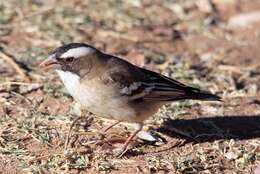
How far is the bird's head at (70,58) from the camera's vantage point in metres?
6.46

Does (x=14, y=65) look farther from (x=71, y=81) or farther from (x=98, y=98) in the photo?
(x=98, y=98)

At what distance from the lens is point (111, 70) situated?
6.62 meters

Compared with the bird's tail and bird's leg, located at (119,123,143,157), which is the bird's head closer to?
bird's leg, located at (119,123,143,157)

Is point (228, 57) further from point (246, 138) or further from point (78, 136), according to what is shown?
point (78, 136)

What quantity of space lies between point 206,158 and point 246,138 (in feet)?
2.46

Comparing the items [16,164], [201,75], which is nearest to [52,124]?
[16,164]

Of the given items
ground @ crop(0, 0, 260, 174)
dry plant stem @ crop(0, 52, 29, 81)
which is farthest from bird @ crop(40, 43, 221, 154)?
dry plant stem @ crop(0, 52, 29, 81)

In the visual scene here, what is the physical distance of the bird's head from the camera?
6461 millimetres

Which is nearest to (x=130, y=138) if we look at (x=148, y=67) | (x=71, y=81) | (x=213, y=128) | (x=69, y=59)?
(x=71, y=81)

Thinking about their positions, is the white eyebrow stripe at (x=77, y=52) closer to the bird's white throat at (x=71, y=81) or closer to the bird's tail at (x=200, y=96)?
the bird's white throat at (x=71, y=81)

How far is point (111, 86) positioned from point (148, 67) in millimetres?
2310

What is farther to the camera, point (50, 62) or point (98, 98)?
point (50, 62)

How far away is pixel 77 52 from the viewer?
6.51 metres

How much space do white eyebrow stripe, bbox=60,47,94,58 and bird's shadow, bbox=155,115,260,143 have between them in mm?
1162
